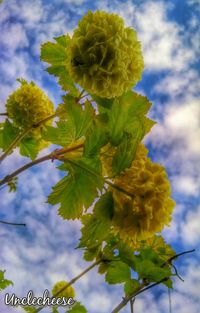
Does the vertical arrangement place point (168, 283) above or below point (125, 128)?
below

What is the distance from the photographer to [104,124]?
154 centimetres

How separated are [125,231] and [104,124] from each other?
451 mm

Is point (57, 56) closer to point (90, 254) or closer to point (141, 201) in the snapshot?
point (141, 201)

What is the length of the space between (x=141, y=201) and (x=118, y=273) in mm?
921

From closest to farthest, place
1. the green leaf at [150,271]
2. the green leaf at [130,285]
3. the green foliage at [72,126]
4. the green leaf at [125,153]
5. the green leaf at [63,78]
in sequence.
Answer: the green leaf at [125,153] → the green foliage at [72,126] → the green leaf at [150,271] → the green leaf at [63,78] → the green leaf at [130,285]


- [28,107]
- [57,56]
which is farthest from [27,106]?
[57,56]

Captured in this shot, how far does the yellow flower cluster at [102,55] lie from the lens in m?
→ 1.66

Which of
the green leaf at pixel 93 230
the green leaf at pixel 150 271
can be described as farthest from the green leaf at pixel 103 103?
the green leaf at pixel 150 271

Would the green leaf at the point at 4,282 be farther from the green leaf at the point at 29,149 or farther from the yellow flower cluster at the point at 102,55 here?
the yellow flower cluster at the point at 102,55

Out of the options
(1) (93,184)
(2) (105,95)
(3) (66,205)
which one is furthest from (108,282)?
(2) (105,95)

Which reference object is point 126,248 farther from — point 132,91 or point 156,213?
point 132,91

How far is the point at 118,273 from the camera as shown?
2.17m

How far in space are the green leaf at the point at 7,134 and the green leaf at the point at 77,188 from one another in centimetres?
92

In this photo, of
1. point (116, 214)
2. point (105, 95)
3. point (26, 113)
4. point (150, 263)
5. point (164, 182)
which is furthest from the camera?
point (26, 113)
